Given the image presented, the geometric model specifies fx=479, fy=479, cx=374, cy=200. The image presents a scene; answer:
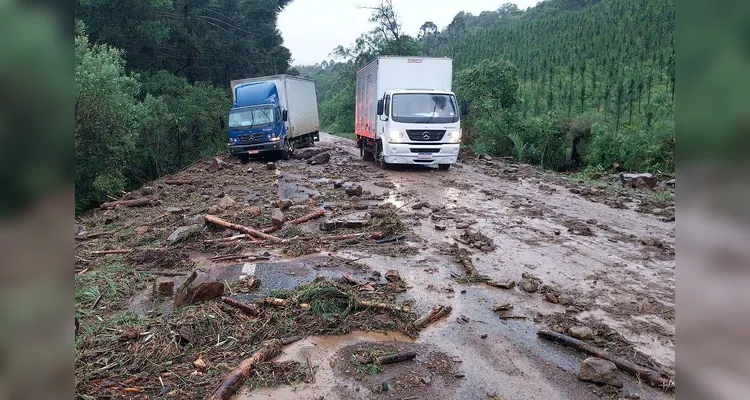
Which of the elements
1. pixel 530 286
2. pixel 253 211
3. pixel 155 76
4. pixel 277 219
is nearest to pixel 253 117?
pixel 155 76

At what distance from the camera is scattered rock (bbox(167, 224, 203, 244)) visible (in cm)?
848

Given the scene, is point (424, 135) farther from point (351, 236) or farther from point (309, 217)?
point (351, 236)

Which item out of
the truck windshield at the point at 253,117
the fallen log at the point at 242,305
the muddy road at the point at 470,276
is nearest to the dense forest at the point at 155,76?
the truck windshield at the point at 253,117

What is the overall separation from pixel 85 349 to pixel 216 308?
1.28m

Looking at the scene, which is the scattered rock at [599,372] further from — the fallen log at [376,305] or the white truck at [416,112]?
the white truck at [416,112]

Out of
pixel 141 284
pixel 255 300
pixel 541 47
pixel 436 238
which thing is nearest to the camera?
pixel 255 300

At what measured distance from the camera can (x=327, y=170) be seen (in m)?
18.1

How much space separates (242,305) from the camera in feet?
17.7

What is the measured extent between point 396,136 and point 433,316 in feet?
35.3

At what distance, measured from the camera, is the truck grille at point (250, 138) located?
20375mm

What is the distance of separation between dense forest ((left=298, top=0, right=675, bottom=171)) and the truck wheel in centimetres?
895

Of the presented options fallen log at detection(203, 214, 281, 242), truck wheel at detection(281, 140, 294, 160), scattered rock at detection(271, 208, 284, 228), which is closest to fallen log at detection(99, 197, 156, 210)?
fallen log at detection(203, 214, 281, 242)
